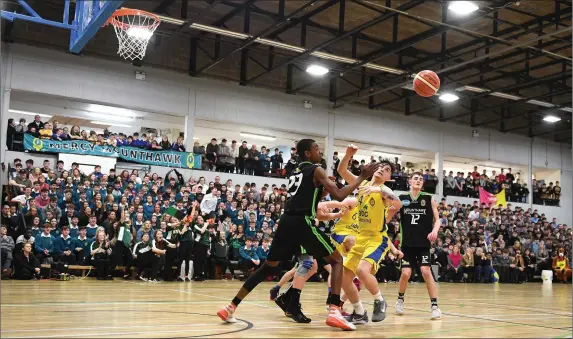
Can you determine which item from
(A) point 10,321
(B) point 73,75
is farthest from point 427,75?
(B) point 73,75

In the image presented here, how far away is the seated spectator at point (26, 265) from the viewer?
1438cm

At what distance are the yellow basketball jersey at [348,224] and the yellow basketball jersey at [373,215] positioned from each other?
344 millimetres

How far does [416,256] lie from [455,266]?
48.9ft

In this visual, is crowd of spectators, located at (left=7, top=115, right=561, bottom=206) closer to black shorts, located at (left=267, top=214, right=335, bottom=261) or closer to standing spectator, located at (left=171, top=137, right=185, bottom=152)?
standing spectator, located at (left=171, top=137, right=185, bottom=152)

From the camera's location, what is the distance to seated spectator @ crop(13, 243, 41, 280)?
1438cm

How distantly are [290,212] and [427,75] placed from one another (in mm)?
4957

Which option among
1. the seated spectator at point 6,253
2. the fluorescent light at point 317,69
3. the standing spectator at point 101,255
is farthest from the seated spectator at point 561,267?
the seated spectator at point 6,253

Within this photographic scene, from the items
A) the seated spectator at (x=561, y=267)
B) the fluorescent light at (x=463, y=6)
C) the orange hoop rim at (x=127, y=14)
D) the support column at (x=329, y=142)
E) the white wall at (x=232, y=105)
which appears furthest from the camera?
the support column at (x=329, y=142)

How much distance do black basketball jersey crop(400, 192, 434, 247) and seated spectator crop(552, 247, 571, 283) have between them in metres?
20.3

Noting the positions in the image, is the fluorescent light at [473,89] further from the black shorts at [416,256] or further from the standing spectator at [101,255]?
the black shorts at [416,256]

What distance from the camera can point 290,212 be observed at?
656 cm

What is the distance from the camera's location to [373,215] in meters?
7.54

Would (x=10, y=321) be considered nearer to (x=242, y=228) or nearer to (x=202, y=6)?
(x=242, y=228)

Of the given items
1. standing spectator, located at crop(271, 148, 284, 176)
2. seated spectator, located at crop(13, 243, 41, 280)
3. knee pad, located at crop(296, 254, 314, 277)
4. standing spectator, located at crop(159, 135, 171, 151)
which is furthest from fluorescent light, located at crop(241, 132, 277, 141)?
knee pad, located at crop(296, 254, 314, 277)
